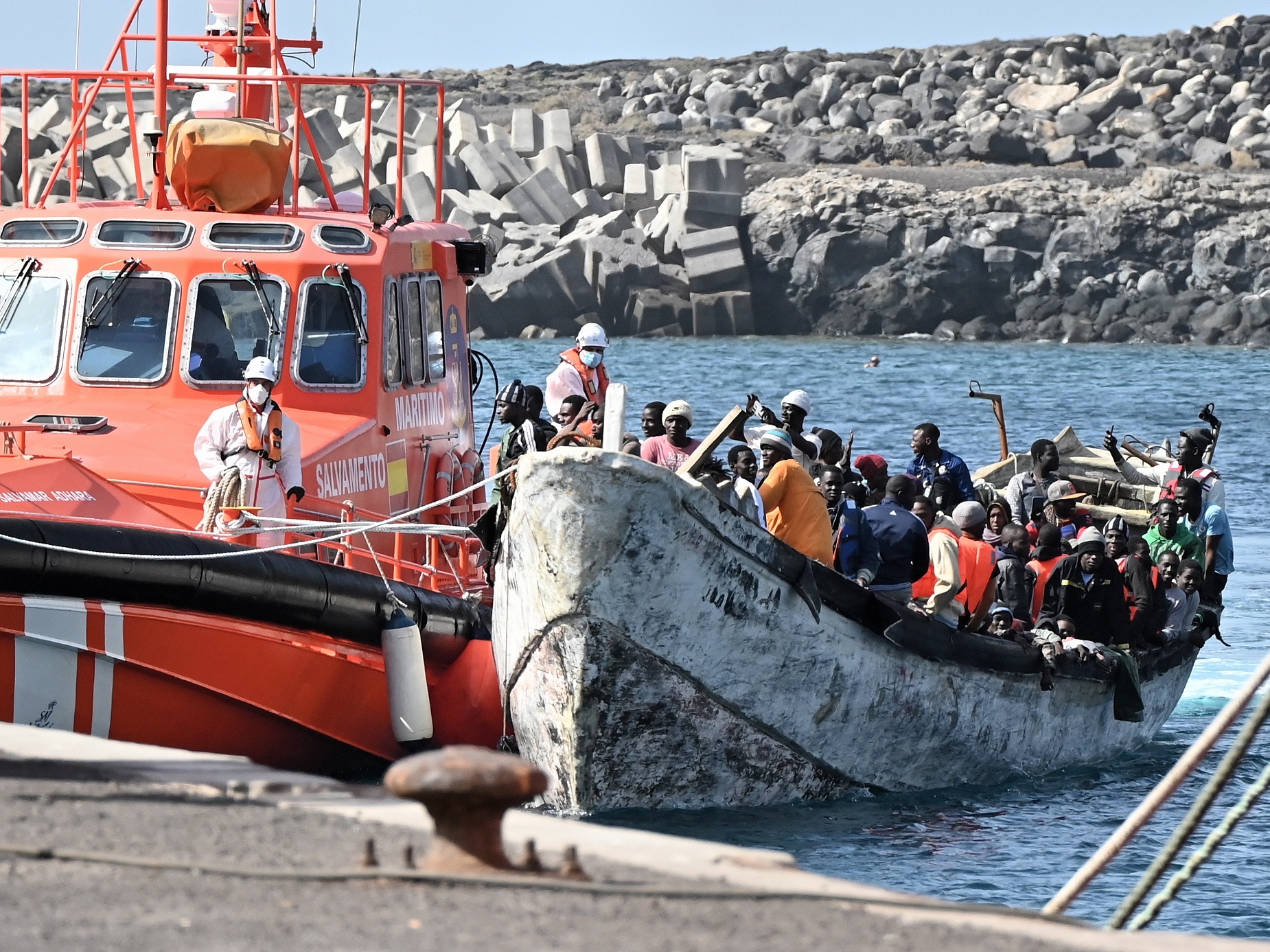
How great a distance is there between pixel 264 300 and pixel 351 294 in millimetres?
436

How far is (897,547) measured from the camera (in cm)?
961

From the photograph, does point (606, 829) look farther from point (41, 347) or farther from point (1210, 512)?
point (1210, 512)

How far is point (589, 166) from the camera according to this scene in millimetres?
61312

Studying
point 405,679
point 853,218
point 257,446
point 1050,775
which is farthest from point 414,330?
point 853,218

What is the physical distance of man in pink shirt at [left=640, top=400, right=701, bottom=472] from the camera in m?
9.59

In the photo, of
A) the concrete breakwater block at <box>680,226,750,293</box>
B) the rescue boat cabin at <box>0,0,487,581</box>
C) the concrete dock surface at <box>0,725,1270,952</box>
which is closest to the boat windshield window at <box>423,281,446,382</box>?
the rescue boat cabin at <box>0,0,487,581</box>

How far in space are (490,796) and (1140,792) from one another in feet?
24.2

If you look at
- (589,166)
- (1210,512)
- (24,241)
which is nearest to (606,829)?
(24,241)

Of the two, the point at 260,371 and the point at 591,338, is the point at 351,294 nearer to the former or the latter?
the point at 260,371

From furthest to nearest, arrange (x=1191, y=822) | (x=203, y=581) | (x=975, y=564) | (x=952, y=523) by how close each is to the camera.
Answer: (x=952, y=523) < (x=975, y=564) < (x=203, y=581) < (x=1191, y=822)

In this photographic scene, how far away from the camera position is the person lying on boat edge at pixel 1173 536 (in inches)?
470

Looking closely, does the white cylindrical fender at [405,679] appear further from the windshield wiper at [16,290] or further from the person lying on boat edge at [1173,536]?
the person lying on boat edge at [1173,536]

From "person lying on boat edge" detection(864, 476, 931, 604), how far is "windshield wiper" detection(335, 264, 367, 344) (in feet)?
8.76

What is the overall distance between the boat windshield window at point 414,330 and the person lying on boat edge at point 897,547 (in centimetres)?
249
